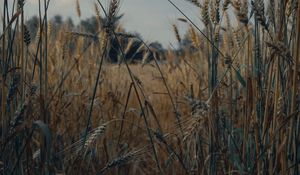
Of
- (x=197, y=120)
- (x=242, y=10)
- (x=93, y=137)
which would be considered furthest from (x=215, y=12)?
(x=93, y=137)

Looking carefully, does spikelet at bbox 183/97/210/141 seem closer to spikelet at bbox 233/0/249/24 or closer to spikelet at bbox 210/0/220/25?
spikelet at bbox 233/0/249/24

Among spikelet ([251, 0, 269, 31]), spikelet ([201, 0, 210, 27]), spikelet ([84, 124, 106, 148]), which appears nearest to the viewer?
spikelet ([251, 0, 269, 31])

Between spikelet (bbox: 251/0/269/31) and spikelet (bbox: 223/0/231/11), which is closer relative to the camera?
spikelet (bbox: 251/0/269/31)

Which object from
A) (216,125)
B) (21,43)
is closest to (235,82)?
(216,125)

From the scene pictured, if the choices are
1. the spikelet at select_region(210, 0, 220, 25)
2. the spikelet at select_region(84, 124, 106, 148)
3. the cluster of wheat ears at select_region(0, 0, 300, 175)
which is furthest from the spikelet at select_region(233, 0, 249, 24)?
the spikelet at select_region(84, 124, 106, 148)

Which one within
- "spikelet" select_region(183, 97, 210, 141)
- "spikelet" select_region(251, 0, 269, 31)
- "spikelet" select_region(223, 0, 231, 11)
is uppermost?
"spikelet" select_region(223, 0, 231, 11)

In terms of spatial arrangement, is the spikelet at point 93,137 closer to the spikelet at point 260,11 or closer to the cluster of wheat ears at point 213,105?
the cluster of wheat ears at point 213,105

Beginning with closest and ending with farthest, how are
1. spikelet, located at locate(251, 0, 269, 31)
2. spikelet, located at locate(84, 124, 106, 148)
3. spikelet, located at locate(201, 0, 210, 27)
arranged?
spikelet, located at locate(251, 0, 269, 31) < spikelet, located at locate(84, 124, 106, 148) < spikelet, located at locate(201, 0, 210, 27)

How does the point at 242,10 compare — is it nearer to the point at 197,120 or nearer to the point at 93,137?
the point at 197,120

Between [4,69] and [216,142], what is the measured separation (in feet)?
2.19

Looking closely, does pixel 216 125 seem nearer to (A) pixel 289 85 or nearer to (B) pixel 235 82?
(A) pixel 289 85

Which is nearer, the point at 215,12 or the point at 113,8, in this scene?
the point at 113,8

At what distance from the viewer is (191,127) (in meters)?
1.25

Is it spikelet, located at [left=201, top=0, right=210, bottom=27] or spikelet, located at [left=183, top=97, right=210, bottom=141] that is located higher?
spikelet, located at [left=201, top=0, right=210, bottom=27]
